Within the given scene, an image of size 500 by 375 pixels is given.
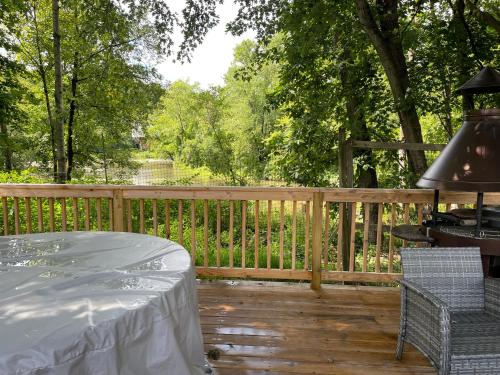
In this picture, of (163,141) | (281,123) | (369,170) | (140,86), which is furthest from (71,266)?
(163,141)

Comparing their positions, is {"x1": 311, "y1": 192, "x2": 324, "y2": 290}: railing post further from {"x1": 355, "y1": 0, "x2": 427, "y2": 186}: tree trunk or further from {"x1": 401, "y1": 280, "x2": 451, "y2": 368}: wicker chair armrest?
{"x1": 355, "y1": 0, "x2": 427, "y2": 186}: tree trunk

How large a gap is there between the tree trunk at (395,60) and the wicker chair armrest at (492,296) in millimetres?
3164

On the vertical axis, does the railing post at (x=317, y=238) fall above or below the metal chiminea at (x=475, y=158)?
below

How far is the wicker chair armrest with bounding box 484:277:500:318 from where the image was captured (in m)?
2.10

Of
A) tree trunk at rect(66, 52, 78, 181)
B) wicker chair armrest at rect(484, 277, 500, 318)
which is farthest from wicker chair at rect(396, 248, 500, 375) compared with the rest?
tree trunk at rect(66, 52, 78, 181)

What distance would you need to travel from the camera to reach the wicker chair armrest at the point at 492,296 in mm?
2104

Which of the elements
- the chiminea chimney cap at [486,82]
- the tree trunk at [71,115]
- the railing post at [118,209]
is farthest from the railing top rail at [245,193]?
the tree trunk at [71,115]

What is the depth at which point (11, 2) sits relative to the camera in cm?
609

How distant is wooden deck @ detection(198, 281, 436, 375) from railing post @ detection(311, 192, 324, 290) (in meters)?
0.13

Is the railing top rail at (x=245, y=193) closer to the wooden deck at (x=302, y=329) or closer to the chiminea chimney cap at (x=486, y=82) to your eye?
the wooden deck at (x=302, y=329)

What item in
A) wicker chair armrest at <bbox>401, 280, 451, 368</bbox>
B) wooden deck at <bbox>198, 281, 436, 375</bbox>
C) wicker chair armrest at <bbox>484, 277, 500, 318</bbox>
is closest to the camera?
wicker chair armrest at <bbox>401, 280, 451, 368</bbox>

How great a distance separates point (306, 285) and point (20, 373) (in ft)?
10.1

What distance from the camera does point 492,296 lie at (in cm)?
214

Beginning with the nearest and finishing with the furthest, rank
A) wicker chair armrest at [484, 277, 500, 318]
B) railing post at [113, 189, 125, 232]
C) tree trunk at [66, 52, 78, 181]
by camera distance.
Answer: wicker chair armrest at [484, 277, 500, 318] < railing post at [113, 189, 125, 232] < tree trunk at [66, 52, 78, 181]
